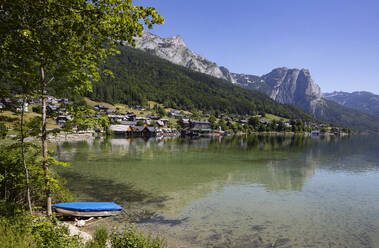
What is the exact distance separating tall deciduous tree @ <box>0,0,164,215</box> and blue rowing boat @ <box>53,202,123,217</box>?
587 centimetres

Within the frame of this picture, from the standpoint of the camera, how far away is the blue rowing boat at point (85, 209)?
16828 millimetres

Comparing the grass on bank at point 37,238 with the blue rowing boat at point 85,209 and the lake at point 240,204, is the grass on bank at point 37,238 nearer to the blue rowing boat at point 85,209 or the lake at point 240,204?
the lake at point 240,204

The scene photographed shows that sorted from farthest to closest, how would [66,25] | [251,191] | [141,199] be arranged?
[251,191], [141,199], [66,25]

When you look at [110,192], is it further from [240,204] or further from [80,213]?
[240,204]

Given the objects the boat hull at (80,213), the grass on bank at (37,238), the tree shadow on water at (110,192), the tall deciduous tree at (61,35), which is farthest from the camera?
the tree shadow on water at (110,192)

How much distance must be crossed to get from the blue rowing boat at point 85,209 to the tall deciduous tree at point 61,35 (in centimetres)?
587

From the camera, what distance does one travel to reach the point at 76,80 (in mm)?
12000

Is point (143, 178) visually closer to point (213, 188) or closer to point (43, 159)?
point (213, 188)

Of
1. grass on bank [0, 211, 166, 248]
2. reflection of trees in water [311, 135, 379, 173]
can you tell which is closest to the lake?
grass on bank [0, 211, 166, 248]

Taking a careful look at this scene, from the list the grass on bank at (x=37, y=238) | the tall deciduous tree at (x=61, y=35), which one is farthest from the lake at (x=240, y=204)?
the tall deciduous tree at (x=61, y=35)

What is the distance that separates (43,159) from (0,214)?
9.56 feet

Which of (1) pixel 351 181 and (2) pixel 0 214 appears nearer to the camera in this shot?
(2) pixel 0 214

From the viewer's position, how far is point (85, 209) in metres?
17.1

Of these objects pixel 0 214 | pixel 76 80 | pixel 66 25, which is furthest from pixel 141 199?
pixel 66 25
